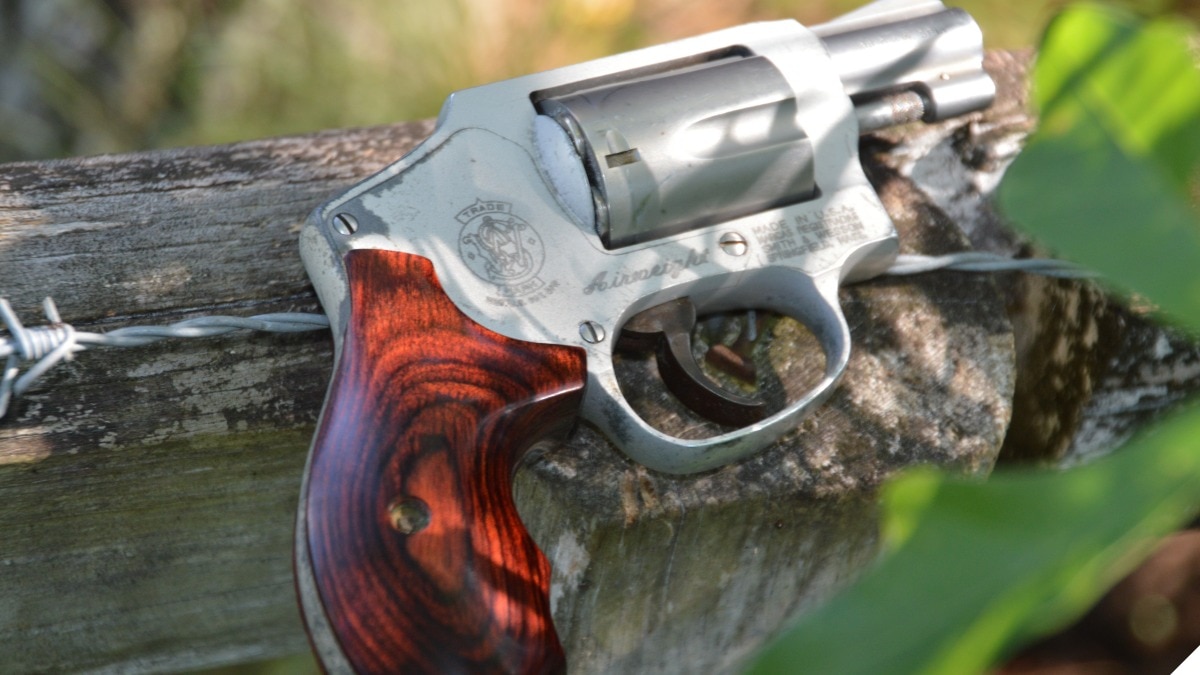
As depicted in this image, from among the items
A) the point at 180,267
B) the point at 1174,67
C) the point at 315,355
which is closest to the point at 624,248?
the point at 315,355

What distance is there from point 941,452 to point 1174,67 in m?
0.65

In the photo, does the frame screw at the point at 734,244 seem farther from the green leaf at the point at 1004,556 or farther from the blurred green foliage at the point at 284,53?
the blurred green foliage at the point at 284,53

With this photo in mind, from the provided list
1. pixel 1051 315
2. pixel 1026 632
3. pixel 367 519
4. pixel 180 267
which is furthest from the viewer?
pixel 1051 315

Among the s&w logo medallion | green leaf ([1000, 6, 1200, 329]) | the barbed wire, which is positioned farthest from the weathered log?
green leaf ([1000, 6, 1200, 329])

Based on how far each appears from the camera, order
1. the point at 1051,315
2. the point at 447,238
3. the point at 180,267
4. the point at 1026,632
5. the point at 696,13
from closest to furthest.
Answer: the point at 1026,632 → the point at 447,238 → the point at 180,267 → the point at 1051,315 → the point at 696,13

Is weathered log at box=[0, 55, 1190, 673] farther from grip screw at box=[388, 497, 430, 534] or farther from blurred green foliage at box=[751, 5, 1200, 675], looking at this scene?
blurred green foliage at box=[751, 5, 1200, 675]

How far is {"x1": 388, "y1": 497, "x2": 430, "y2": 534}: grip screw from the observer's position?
0.67 metres

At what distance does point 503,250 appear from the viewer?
79 cm

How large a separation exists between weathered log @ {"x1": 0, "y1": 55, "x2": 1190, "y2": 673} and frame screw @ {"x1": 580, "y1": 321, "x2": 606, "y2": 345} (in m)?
0.08

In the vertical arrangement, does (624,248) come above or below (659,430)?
above

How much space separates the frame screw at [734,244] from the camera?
0.86 meters

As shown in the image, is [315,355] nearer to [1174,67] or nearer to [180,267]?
[180,267]

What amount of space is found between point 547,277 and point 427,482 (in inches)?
7.4

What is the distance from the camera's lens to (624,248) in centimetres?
83
